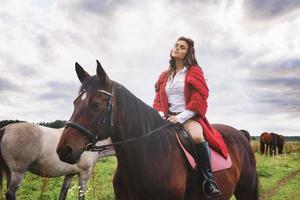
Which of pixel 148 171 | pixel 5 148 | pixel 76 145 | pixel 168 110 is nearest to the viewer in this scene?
pixel 76 145

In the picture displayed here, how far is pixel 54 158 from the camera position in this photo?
30.0 feet

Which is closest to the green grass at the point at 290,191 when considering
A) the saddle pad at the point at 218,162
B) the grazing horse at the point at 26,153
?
the grazing horse at the point at 26,153

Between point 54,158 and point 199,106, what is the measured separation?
559 cm

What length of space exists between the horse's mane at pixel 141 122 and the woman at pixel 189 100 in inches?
13.3

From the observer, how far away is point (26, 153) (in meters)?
8.74

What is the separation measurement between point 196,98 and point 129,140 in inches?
43.9

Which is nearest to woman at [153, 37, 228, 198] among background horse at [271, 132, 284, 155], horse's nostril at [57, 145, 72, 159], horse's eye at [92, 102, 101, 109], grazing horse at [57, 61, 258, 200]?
grazing horse at [57, 61, 258, 200]

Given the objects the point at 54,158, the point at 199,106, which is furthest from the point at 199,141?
the point at 54,158

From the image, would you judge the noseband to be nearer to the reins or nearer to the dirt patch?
the reins

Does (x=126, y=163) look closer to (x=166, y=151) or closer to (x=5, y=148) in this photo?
(x=166, y=151)

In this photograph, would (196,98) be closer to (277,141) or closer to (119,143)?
(119,143)

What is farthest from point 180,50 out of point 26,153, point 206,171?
point 26,153

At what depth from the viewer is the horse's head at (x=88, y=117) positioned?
3.46 metres

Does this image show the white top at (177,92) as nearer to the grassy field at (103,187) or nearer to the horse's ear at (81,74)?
the horse's ear at (81,74)
